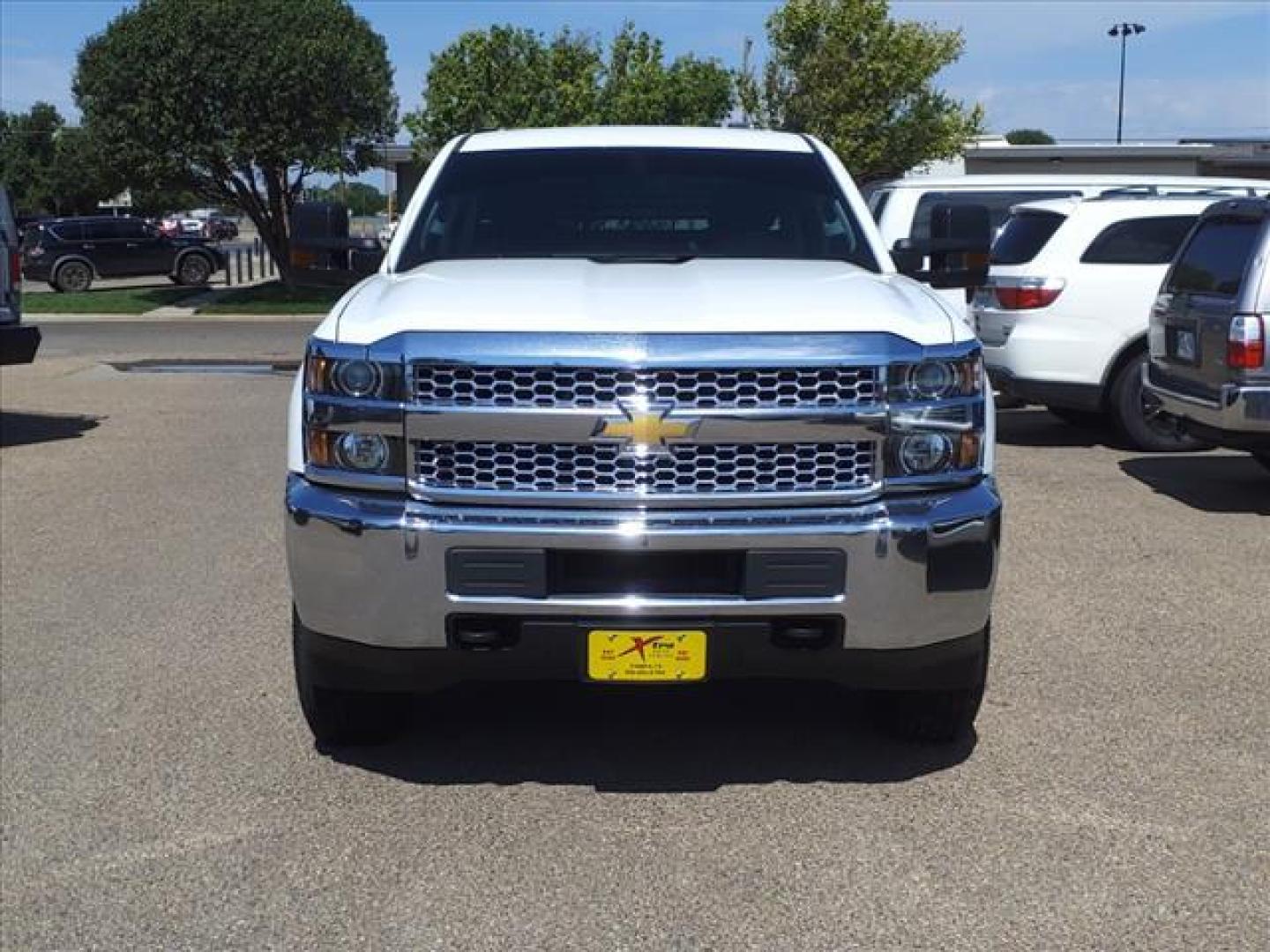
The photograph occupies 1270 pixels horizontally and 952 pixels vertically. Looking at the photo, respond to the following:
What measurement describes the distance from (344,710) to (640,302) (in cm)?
159

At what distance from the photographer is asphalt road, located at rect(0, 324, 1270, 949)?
3.68 m

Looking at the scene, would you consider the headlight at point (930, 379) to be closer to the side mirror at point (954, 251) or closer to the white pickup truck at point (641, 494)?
the white pickup truck at point (641, 494)

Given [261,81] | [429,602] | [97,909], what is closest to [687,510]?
[429,602]

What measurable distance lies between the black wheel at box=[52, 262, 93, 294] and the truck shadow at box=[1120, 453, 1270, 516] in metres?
28.1

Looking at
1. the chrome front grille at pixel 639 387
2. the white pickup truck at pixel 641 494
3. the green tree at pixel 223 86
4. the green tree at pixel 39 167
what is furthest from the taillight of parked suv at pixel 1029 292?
the green tree at pixel 39 167

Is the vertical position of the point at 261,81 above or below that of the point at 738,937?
above

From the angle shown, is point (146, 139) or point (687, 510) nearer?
point (687, 510)

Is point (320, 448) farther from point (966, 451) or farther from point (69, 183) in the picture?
point (69, 183)

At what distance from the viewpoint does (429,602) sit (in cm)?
397

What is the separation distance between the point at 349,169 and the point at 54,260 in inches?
335

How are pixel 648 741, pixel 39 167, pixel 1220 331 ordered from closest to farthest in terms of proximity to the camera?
pixel 648 741 < pixel 1220 331 < pixel 39 167

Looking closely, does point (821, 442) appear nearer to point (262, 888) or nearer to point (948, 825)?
point (948, 825)

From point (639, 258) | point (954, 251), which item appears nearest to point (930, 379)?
point (639, 258)

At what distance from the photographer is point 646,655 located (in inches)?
158
